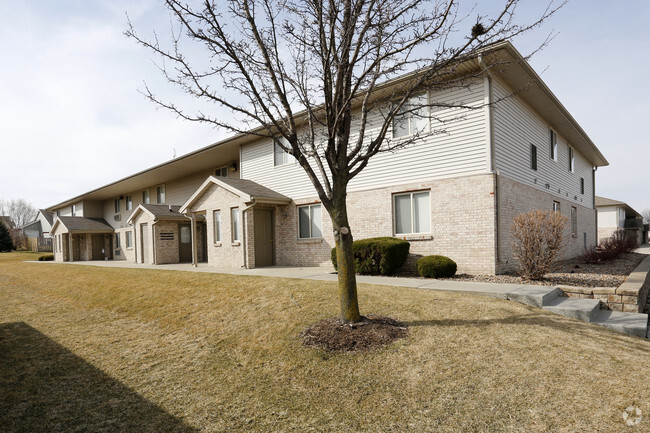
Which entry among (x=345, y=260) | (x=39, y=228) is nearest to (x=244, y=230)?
(x=345, y=260)

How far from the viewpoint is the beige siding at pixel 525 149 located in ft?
39.2

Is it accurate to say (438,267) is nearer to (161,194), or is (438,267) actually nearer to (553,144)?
(553,144)

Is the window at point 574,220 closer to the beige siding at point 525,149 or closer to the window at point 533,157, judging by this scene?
the beige siding at point 525,149

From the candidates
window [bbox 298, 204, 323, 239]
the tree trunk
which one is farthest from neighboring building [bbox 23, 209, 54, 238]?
the tree trunk

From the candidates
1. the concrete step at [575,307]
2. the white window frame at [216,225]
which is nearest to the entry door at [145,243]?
the white window frame at [216,225]

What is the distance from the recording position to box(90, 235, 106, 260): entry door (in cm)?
3089

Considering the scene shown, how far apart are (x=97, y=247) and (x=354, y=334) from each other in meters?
31.7

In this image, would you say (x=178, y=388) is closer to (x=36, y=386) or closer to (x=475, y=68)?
(x=36, y=386)

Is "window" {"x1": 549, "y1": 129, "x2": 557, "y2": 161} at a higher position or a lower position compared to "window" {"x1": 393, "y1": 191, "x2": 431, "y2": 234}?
higher

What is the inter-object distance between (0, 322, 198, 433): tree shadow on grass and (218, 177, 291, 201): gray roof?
9.64 m

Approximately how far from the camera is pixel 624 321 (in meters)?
6.45

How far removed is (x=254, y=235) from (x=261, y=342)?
993 centimetres

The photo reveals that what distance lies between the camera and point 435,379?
451 centimetres

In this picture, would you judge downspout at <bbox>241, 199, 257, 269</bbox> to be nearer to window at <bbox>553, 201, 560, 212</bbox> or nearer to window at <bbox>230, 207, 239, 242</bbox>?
window at <bbox>230, 207, 239, 242</bbox>
